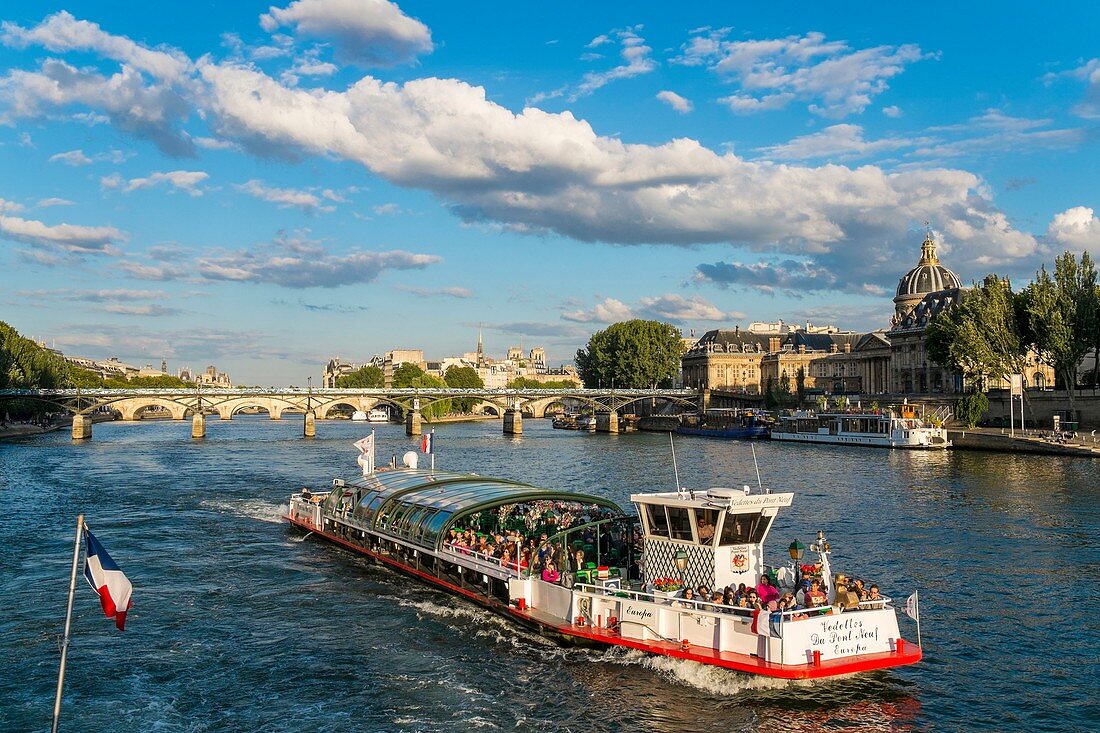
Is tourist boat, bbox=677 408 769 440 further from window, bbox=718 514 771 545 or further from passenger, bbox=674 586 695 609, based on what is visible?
passenger, bbox=674 586 695 609

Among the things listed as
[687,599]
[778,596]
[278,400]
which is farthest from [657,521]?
[278,400]

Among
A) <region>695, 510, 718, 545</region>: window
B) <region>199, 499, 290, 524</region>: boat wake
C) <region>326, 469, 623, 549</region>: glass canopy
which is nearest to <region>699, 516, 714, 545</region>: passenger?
<region>695, 510, 718, 545</region>: window

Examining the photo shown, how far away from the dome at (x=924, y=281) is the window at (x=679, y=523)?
6572 inches

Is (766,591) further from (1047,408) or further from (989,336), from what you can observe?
(1047,408)

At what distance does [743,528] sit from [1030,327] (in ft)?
296

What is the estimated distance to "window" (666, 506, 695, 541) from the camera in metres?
24.7

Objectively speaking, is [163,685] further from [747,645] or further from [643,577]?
[747,645]

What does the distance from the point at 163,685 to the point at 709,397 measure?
15050 centimetres

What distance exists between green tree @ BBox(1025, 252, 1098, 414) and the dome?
81453 millimetres

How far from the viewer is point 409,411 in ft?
496

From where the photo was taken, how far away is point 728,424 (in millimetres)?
148375

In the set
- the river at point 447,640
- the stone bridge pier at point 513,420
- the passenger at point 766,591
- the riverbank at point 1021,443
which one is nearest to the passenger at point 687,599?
the river at point 447,640

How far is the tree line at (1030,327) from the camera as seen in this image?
9650 centimetres

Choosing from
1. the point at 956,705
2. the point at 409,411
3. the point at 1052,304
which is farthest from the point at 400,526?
the point at 409,411
